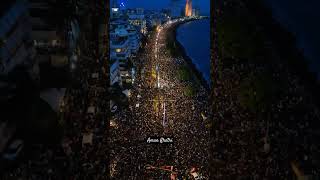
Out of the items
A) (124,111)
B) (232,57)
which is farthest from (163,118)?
(232,57)

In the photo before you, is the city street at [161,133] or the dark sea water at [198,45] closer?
the city street at [161,133]

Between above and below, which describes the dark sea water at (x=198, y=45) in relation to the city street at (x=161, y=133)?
below

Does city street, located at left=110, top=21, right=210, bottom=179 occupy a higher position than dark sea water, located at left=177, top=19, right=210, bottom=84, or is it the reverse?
city street, located at left=110, top=21, right=210, bottom=179

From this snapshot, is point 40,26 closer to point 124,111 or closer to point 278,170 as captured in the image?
point 278,170

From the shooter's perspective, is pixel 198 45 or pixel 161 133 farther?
pixel 198 45

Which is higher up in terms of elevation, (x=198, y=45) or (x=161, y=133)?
(x=161, y=133)
